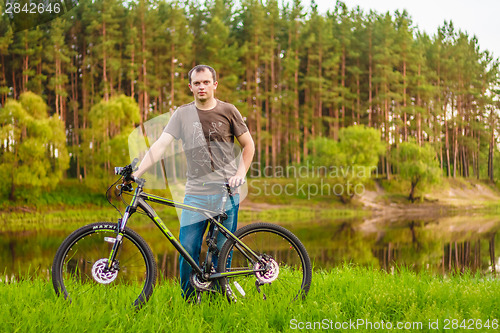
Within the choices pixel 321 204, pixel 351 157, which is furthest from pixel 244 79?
pixel 321 204

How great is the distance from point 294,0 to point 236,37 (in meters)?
6.11

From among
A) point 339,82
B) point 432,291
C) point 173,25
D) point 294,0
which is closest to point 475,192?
point 339,82

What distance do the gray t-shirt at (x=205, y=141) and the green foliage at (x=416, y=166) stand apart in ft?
102

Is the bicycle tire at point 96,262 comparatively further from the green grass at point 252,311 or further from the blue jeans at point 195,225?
the blue jeans at point 195,225

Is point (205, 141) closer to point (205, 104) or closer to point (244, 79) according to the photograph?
point (205, 104)

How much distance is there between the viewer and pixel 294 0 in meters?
39.8

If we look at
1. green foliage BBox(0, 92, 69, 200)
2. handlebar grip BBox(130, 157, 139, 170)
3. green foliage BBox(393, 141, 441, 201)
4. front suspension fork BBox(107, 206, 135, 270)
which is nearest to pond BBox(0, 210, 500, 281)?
green foliage BBox(0, 92, 69, 200)

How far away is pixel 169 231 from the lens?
366cm

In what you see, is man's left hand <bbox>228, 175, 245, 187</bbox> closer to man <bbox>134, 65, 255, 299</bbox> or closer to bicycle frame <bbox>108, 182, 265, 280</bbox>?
man <bbox>134, 65, 255, 299</bbox>

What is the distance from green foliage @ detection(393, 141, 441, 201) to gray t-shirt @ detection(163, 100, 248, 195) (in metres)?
31.0

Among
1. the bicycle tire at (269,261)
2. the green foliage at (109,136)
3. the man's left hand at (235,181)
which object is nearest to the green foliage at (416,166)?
the green foliage at (109,136)

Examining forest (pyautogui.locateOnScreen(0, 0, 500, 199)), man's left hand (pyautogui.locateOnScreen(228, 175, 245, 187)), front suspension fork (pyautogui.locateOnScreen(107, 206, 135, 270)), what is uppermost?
forest (pyautogui.locateOnScreen(0, 0, 500, 199))

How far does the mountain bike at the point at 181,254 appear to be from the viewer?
139 inches

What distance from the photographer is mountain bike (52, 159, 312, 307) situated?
3521mm
